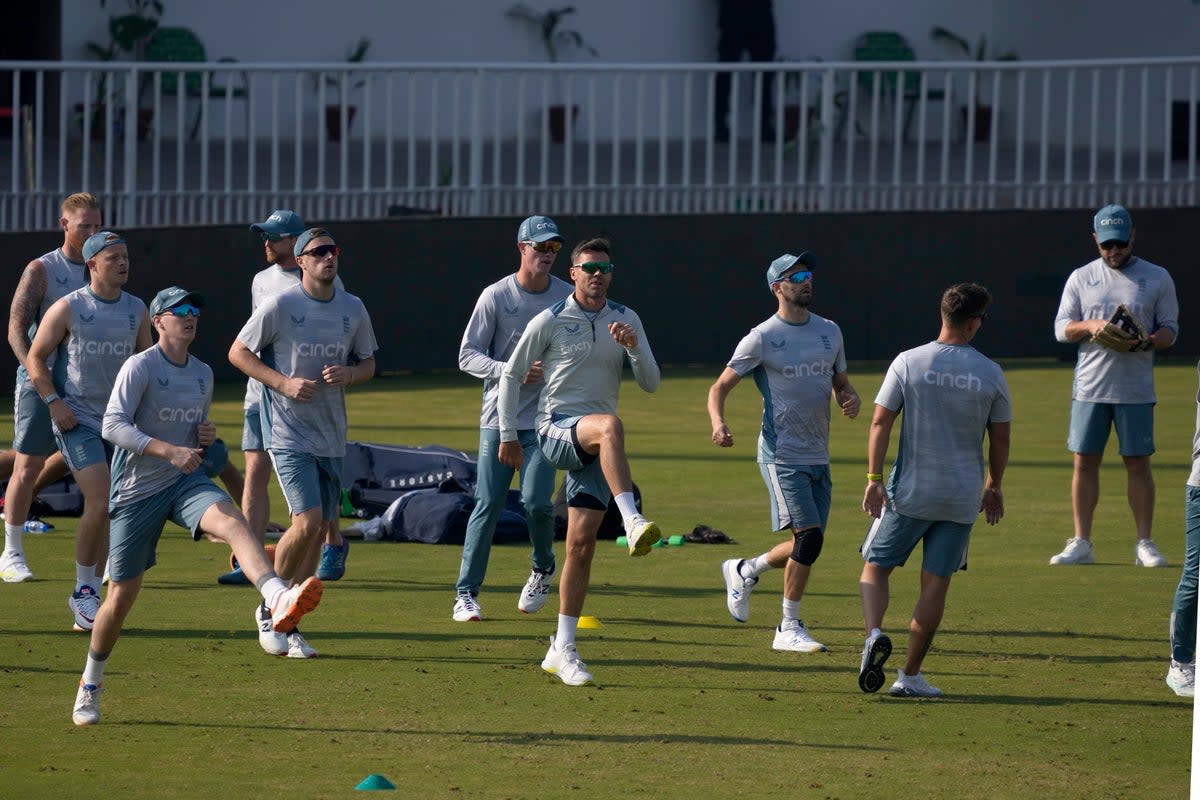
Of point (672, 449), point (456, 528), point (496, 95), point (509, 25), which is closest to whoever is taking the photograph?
point (456, 528)

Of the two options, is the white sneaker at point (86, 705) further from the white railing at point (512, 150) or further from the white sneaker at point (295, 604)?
the white railing at point (512, 150)

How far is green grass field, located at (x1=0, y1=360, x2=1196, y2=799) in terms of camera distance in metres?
7.43

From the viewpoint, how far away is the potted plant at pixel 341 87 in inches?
943

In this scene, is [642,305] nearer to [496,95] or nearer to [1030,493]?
A: [496,95]

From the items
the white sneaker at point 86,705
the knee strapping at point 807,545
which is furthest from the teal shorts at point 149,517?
the knee strapping at point 807,545

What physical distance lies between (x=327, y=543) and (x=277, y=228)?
1.89 meters

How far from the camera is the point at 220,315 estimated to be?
21547mm

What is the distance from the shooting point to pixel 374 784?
7.18m

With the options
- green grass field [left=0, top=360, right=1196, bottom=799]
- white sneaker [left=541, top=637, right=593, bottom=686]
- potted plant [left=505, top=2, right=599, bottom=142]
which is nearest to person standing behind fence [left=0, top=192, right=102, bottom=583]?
green grass field [left=0, top=360, right=1196, bottom=799]

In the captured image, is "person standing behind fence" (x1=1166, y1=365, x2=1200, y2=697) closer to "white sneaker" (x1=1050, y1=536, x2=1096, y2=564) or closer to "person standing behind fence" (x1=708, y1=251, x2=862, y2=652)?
"person standing behind fence" (x1=708, y1=251, x2=862, y2=652)

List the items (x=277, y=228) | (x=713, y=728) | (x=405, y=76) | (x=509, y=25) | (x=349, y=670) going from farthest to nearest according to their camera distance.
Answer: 1. (x=509, y=25)
2. (x=405, y=76)
3. (x=277, y=228)
4. (x=349, y=670)
5. (x=713, y=728)

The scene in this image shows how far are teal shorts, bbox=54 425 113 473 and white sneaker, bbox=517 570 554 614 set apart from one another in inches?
90.4

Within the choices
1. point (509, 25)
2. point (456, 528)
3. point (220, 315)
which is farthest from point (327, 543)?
point (509, 25)

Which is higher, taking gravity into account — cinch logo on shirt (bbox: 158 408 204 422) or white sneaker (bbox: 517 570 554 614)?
cinch logo on shirt (bbox: 158 408 204 422)
